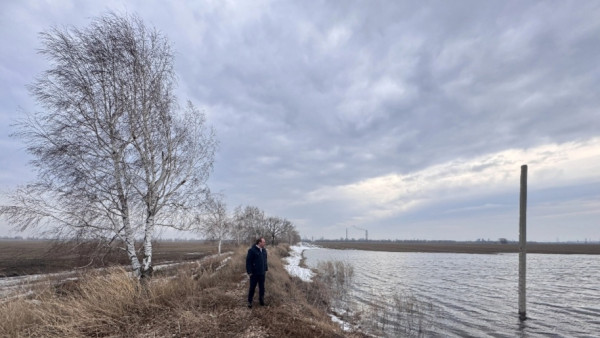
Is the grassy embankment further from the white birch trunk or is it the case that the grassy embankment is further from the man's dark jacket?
the white birch trunk

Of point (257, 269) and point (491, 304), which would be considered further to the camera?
point (491, 304)

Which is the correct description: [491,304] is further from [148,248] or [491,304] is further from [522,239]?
[148,248]

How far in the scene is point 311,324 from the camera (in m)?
9.37

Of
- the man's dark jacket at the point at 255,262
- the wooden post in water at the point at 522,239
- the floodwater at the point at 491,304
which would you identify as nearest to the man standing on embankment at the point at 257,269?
the man's dark jacket at the point at 255,262

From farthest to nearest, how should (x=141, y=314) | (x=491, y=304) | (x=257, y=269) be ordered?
(x=491, y=304) < (x=257, y=269) < (x=141, y=314)

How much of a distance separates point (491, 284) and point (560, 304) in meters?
7.98

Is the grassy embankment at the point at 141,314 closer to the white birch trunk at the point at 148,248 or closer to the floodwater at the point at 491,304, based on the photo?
the white birch trunk at the point at 148,248

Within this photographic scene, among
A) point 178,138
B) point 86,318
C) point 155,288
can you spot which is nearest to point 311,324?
point 155,288

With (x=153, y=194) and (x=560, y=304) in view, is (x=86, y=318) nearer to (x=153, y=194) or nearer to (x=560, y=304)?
(x=153, y=194)

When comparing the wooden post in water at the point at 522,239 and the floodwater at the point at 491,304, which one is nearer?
the floodwater at the point at 491,304

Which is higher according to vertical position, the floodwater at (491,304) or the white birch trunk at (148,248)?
the white birch trunk at (148,248)

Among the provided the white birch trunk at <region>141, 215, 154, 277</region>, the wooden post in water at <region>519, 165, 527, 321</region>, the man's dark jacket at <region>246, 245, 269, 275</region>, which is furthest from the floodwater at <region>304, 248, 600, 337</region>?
the white birch trunk at <region>141, 215, 154, 277</region>

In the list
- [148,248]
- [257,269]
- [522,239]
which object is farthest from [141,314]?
[522,239]

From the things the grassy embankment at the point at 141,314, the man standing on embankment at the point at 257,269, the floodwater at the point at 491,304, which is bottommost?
the floodwater at the point at 491,304
